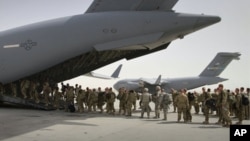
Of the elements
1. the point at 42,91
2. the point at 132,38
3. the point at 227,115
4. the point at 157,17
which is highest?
the point at 157,17

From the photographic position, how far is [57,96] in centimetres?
1512

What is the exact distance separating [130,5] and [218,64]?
813 inches

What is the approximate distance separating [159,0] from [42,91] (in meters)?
7.55

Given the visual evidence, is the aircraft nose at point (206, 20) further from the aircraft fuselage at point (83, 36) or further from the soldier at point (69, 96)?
the soldier at point (69, 96)

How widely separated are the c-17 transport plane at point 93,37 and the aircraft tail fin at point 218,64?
18602 millimetres

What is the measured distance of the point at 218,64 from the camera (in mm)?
31609

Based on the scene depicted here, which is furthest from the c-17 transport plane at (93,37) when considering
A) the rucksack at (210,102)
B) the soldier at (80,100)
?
the rucksack at (210,102)

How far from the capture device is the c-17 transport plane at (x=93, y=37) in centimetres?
1262

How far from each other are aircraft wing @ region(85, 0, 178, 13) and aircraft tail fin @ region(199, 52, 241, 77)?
19.9m

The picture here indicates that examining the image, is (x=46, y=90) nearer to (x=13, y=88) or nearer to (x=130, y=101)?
(x=13, y=88)

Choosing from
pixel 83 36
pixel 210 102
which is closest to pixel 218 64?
pixel 210 102

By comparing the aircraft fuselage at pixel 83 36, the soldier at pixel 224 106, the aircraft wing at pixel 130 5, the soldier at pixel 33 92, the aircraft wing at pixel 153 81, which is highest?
the aircraft wing at pixel 130 5

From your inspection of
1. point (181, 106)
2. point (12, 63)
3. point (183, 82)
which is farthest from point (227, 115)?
point (183, 82)

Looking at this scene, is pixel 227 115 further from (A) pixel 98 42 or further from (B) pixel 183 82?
(B) pixel 183 82
